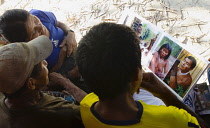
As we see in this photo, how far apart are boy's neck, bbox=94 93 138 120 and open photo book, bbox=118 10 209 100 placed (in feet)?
3.23

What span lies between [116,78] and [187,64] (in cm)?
116

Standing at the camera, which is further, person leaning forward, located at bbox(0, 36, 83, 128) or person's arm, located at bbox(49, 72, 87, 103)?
person's arm, located at bbox(49, 72, 87, 103)

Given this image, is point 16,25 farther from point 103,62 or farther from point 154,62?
Result: point 154,62

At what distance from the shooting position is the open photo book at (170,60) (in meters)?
1.99

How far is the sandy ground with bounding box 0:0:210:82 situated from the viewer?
10.1 feet

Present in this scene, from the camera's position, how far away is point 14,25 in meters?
1.92

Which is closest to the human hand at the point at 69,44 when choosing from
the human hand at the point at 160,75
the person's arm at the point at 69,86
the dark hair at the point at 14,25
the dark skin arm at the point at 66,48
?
the dark skin arm at the point at 66,48

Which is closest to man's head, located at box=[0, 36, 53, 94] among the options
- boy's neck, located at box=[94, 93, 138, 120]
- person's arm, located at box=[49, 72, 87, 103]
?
boy's neck, located at box=[94, 93, 138, 120]

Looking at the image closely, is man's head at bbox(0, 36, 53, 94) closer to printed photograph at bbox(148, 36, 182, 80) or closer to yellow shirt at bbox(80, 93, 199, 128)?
yellow shirt at bbox(80, 93, 199, 128)

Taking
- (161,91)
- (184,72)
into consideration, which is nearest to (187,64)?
(184,72)

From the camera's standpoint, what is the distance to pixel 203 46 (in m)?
2.91

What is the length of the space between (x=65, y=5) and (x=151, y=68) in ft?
9.03

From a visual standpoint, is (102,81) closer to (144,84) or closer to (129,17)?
(144,84)

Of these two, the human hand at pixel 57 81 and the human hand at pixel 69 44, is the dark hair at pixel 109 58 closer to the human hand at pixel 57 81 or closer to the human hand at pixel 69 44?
the human hand at pixel 57 81
